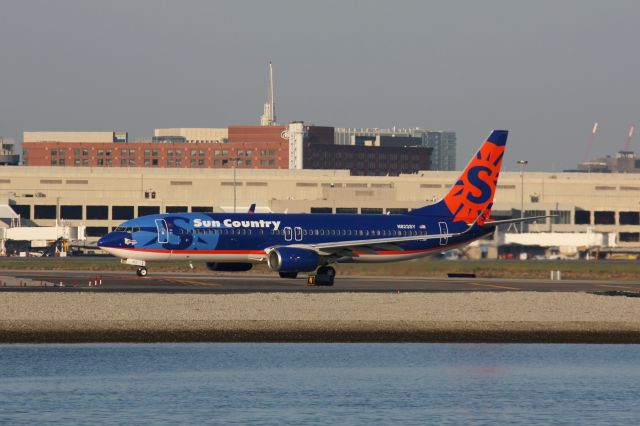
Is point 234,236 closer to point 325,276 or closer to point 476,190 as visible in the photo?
point 325,276

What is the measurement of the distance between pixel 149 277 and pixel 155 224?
180 inches

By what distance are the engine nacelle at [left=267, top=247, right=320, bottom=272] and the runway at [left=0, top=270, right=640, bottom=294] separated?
104 cm

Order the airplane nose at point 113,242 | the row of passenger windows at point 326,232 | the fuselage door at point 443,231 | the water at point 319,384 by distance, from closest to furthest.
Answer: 1. the water at point 319,384
2. the airplane nose at point 113,242
3. the row of passenger windows at point 326,232
4. the fuselage door at point 443,231

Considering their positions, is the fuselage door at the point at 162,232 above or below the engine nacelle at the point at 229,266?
above

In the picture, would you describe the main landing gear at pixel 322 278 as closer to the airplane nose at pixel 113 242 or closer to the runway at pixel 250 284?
the runway at pixel 250 284

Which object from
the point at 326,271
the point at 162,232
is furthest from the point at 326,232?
the point at 162,232

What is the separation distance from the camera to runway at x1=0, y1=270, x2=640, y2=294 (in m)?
68.5

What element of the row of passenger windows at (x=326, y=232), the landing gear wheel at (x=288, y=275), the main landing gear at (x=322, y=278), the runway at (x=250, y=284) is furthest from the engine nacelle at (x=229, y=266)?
the main landing gear at (x=322, y=278)

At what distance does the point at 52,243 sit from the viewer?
492ft

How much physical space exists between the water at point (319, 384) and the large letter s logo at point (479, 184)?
36.3m

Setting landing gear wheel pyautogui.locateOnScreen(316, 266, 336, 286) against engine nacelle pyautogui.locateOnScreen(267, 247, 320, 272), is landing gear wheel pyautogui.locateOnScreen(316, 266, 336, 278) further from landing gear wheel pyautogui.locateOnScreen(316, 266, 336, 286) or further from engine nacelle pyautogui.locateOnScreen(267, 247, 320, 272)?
engine nacelle pyautogui.locateOnScreen(267, 247, 320, 272)

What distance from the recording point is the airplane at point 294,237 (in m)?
76.9

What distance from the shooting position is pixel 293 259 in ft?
249

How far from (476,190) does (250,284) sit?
65.3 feet
